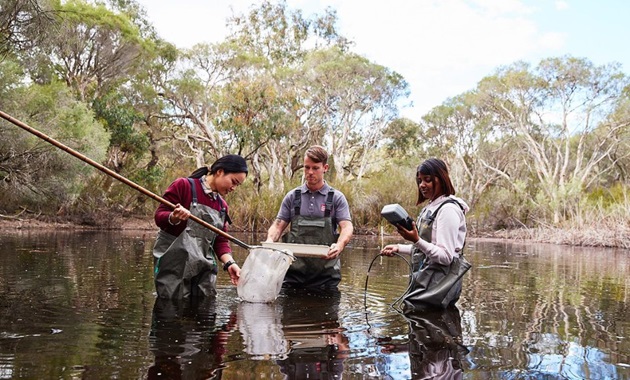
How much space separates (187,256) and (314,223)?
137 cm

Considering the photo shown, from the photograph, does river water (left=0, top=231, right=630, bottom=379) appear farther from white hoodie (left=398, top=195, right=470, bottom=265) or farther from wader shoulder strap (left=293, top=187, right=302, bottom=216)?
wader shoulder strap (left=293, top=187, right=302, bottom=216)

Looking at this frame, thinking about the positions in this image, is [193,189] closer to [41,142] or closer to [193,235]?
[193,235]

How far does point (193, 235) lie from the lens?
490 centimetres

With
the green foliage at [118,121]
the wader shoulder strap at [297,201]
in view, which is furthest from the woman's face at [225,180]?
the green foliage at [118,121]

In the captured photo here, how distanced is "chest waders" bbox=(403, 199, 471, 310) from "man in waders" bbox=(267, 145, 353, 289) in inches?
39.0

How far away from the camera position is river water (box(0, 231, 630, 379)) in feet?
9.62

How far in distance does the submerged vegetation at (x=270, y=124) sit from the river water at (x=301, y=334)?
9.56 meters

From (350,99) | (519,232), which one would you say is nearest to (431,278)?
(519,232)

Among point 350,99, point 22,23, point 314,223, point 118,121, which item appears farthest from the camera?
point 350,99

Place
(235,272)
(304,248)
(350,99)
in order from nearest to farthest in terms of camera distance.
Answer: (235,272)
(304,248)
(350,99)

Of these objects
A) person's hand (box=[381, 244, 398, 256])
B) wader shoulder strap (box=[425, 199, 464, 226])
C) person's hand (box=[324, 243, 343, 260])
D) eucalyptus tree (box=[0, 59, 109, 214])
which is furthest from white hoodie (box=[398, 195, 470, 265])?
eucalyptus tree (box=[0, 59, 109, 214])

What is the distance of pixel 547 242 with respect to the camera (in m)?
20.0

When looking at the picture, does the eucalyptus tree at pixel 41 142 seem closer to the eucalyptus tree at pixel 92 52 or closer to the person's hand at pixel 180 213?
the eucalyptus tree at pixel 92 52

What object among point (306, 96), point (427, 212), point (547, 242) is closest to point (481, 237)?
point (547, 242)
